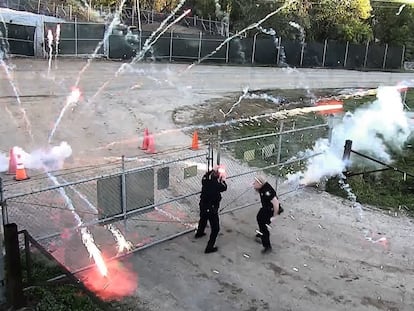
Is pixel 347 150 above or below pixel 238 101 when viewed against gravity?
above

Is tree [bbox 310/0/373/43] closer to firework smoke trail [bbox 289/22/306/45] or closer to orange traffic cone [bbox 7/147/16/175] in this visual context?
firework smoke trail [bbox 289/22/306/45]

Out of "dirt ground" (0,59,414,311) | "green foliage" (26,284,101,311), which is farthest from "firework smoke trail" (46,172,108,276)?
"green foliage" (26,284,101,311)

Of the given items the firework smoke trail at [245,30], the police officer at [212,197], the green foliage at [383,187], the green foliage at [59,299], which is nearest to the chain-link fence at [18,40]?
the firework smoke trail at [245,30]

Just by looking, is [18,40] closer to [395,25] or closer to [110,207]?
[110,207]

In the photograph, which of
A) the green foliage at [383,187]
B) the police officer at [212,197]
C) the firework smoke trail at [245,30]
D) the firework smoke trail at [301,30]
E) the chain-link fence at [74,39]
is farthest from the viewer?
→ the firework smoke trail at [301,30]

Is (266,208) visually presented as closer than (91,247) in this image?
No

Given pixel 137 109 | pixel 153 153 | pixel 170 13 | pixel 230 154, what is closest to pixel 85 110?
pixel 137 109

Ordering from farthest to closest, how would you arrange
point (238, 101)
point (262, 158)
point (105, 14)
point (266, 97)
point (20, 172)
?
point (105, 14) → point (266, 97) → point (238, 101) → point (262, 158) → point (20, 172)

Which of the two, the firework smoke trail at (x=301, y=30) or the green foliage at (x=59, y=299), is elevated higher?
the firework smoke trail at (x=301, y=30)

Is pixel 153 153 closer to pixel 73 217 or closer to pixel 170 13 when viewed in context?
pixel 73 217

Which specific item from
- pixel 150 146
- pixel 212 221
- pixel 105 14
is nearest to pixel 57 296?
pixel 212 221

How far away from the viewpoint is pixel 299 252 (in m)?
8.91

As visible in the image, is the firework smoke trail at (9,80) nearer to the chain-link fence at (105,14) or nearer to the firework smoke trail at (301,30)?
the chain-link fence at (105,14)

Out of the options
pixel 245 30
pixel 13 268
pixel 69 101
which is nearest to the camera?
pixel 13 268
